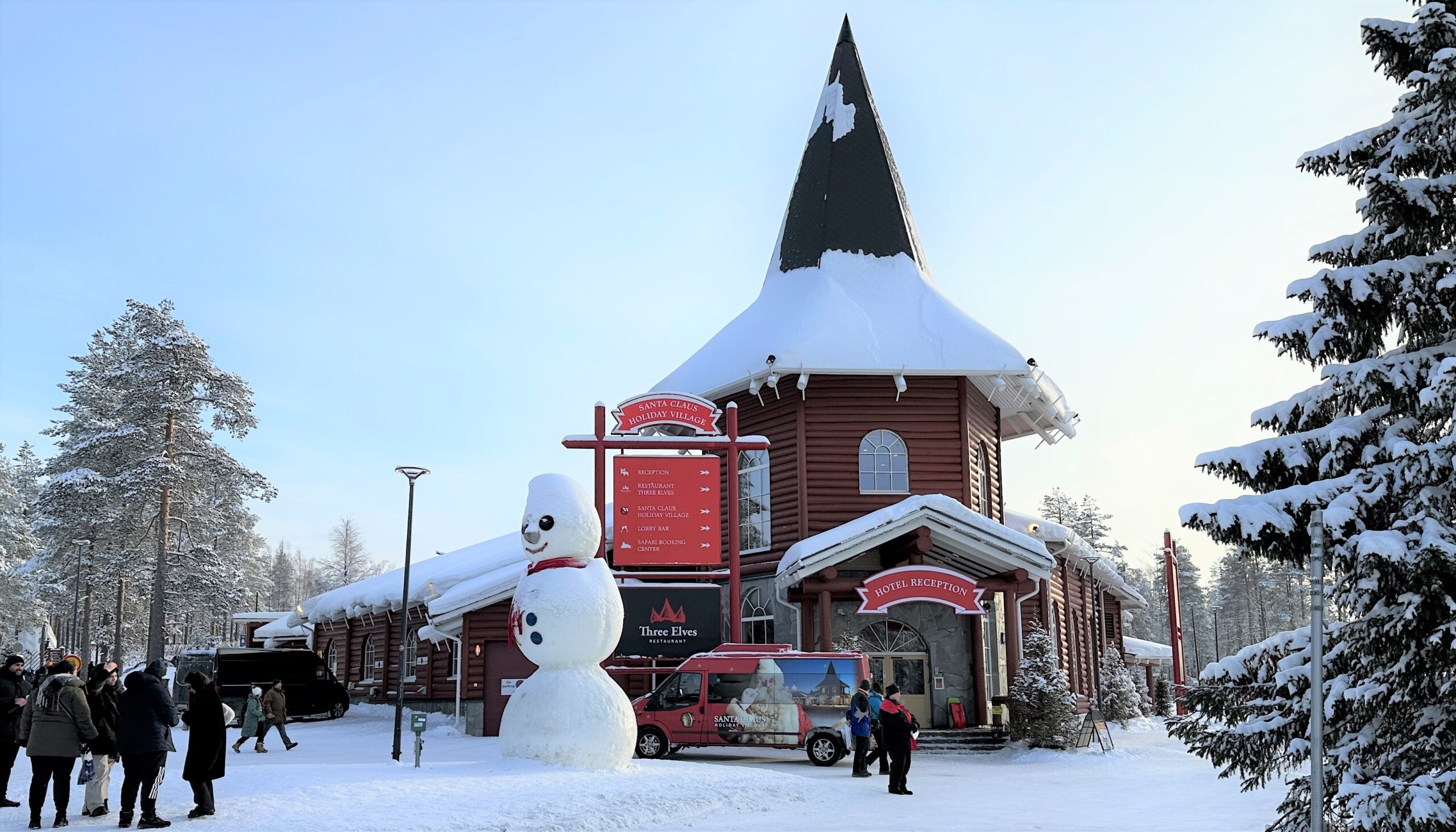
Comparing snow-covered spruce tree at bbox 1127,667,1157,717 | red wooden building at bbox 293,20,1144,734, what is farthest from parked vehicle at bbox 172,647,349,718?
snow-covered spruce tree at bbox 1127,667,1157,717

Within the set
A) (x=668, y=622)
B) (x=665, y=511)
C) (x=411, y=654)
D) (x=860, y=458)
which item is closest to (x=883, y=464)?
(x=860, y=458)

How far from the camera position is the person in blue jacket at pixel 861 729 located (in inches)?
664

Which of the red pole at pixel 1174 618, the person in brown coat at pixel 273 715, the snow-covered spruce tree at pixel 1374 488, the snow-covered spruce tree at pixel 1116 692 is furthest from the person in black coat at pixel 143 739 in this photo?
the red pole at pixel 1174 618

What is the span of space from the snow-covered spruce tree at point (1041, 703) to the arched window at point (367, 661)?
21.0 metres

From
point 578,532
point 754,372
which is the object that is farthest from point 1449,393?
point 754,372

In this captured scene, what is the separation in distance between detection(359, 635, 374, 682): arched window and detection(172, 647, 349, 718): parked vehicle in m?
4.25

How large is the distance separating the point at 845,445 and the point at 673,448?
5.66 m

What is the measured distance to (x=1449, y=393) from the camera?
7234 millimetres

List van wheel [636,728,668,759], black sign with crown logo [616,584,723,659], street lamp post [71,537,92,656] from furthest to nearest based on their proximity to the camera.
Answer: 1. street lamp post [71,537,92,656]
2. black sign with crown logo [616,584,723,659]
3. van wheel [636,728,668,759]

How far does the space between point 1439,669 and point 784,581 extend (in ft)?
49.5

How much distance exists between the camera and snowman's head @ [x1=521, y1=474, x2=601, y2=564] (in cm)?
1442

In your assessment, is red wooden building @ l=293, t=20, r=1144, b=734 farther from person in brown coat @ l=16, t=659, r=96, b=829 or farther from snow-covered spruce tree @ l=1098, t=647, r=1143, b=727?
person in brown coat @ l=16, t=659, r=96, b=829

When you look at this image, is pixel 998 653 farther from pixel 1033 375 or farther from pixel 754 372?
pixel 754 372

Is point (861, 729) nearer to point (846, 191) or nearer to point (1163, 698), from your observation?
point (846, 191)
